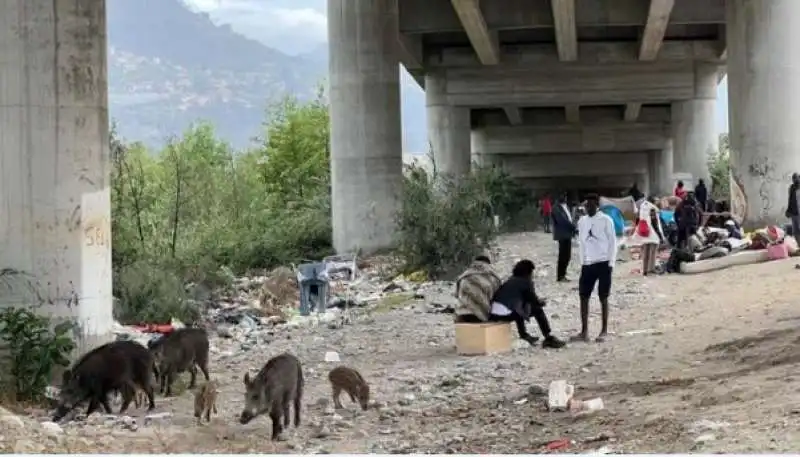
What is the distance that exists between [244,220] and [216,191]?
2561mm

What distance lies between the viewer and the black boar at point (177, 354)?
1063cm

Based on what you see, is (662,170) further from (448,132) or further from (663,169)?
(448,132)

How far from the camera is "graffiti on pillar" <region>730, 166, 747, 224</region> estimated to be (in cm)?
2442

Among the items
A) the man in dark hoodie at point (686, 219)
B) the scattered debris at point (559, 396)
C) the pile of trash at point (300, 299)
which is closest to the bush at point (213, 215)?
the pile of trash at point (300, 299)

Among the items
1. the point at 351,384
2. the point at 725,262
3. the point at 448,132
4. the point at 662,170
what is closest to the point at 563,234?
the point at 725,262

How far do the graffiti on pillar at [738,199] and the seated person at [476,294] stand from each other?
13.7 meters

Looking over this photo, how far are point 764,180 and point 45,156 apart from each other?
1659cm

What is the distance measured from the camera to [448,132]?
43.5 m

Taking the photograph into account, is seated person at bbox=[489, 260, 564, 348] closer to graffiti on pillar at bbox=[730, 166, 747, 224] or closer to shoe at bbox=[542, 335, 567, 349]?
shoe at bbox=[542, 335, 567, 349]

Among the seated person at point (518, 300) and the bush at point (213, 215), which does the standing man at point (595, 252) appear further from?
the bush at point (213, 215)

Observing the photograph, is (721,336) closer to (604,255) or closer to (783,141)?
(604,255)

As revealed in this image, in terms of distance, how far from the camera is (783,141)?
79.7 ft

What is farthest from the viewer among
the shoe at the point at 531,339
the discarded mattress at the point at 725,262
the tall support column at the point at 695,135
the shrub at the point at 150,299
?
the tall support column at the point at 695,135

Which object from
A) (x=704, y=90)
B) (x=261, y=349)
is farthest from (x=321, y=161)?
(x=261, y=349)
